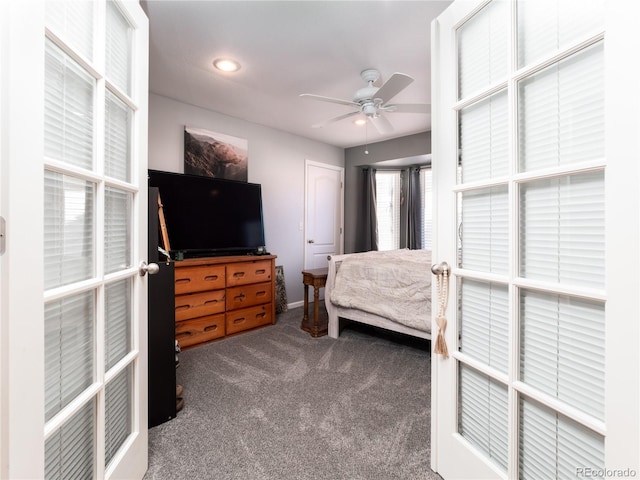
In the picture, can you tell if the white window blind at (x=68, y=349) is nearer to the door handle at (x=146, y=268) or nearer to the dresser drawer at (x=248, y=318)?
the door handle at (x=146, y=268)

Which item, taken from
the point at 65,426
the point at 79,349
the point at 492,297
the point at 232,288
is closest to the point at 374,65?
the point at 492,297

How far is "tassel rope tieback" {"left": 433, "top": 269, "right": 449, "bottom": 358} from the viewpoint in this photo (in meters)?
1.28

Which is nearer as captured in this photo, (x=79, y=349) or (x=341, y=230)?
(x=79, y=349)

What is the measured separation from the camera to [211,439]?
1600 mm

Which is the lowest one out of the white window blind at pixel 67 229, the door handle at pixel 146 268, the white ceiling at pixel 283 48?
the door handle at pixel 146 268

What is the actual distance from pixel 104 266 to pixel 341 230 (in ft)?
14.3

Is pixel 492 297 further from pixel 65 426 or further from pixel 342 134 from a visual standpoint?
pixel 342 134

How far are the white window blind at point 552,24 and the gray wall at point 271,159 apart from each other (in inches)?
126

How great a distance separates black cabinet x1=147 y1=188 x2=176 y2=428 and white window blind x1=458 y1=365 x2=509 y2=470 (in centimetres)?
145

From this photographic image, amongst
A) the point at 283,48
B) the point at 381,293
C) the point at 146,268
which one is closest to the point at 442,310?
the point at 146,268

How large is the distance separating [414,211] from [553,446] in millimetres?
4260

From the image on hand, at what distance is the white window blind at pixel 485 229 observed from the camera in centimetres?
108

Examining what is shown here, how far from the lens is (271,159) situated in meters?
4.20

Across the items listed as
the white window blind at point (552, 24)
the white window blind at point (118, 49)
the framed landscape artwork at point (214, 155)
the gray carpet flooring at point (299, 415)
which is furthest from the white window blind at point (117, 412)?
the framed landscape artwork at point (214, 155)
